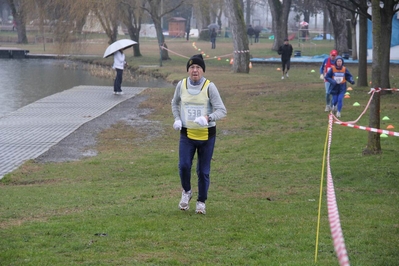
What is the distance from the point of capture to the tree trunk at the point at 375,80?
11.8 meters

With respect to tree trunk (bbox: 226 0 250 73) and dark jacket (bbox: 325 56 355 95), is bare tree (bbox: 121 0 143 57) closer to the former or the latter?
tree trunk (bbox: 226 0 250 73)

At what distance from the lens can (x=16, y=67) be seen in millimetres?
46031

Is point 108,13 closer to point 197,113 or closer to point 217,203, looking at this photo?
point 217,203

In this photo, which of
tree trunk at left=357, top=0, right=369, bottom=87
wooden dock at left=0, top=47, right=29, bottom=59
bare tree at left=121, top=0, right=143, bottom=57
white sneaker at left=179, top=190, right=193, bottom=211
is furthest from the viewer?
wooden dock at left=0, top=47, right=29, bottom=59

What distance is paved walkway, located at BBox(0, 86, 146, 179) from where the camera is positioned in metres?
14.9

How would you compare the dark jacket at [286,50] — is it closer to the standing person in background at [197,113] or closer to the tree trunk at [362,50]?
the tree trunk at [362,50]

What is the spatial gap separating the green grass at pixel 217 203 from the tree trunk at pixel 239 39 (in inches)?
706

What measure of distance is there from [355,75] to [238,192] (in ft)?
79.1

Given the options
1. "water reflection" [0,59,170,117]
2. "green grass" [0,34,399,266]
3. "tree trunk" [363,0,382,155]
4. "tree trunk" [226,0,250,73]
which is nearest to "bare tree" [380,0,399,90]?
"green grass" [0,34,399,266]

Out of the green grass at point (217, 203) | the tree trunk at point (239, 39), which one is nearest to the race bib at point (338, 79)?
the green grass at point (217, 203)

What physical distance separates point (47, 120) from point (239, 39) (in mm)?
17777

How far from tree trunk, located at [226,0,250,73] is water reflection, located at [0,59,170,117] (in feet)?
13.1

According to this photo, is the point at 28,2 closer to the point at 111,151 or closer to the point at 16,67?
the point at 16,67

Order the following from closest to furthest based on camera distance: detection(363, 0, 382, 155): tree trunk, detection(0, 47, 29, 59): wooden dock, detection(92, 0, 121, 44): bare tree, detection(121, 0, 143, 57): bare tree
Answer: detection(363, 0, 382, 155): tree trunk → detection(92, 0, 121, 44): bare tree → detection(121, 0, 143, 57): bare tree → detection(0, 47, 29, 59): wooden dock
